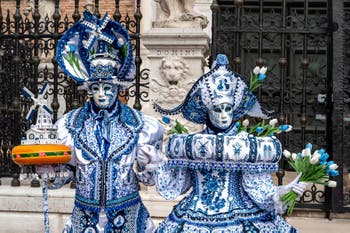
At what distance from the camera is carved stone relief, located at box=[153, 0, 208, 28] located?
6945mm

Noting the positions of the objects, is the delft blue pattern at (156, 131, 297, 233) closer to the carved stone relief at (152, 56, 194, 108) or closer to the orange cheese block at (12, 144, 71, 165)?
the orange cheese block at (12, 144, 71, 165)

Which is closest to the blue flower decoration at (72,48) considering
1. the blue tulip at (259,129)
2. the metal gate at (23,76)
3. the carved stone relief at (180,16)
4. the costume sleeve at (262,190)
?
the blue tulip at (259,129)

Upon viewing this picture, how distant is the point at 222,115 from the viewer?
4.48 m

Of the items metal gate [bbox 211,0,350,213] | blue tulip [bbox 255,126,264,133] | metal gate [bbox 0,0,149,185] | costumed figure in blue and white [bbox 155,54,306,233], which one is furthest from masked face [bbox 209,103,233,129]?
metal gate [bbox 0,0,149,185]

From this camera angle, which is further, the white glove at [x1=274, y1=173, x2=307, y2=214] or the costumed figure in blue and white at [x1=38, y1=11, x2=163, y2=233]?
the costumed figure in blue and white at [x1=38, y1=11, x2=163, y2=233]

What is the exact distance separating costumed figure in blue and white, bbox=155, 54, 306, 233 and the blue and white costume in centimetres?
36

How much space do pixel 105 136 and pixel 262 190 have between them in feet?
3.91

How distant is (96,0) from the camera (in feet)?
23.9

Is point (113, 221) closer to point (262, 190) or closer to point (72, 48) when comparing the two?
point (262, 190)

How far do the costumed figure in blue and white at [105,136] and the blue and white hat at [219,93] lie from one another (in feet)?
1.56

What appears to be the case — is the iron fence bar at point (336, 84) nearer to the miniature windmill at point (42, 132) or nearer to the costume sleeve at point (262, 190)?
the costume sleeve at point (262, 190)

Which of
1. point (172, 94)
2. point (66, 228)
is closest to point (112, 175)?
point (66, 228)

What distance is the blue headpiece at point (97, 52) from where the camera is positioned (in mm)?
4926

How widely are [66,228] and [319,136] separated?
3686mm
